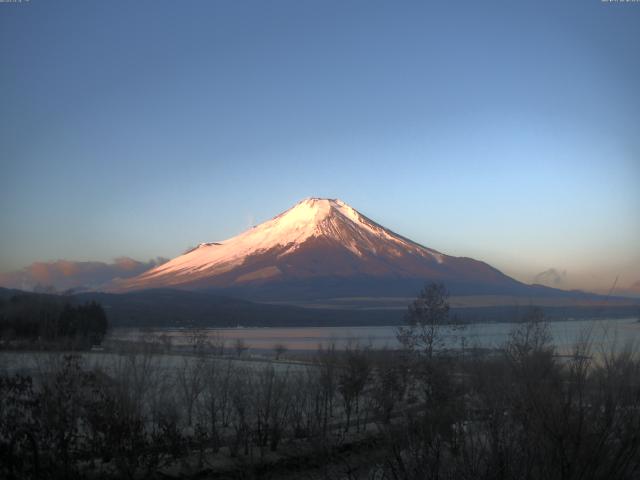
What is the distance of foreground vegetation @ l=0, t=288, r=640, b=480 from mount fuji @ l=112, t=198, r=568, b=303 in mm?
112965

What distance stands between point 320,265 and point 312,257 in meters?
4.13

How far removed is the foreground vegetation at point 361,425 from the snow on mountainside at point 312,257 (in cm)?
12632

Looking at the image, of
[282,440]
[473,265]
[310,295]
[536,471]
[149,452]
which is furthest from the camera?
[473,265]

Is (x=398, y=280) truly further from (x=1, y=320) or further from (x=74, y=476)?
(x=74, y=476)

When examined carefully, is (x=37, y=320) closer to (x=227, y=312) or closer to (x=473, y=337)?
(x=473, y=337)

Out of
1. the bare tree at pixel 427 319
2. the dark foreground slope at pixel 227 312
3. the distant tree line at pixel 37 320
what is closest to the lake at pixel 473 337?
the bare tree at pixel 427 319

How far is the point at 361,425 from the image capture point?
17.8 meters

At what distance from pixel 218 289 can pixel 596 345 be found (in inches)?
5185

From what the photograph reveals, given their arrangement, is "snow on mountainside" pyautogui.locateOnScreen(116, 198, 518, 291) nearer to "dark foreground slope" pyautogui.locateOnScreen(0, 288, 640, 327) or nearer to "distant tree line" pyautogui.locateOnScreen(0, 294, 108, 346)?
"dark foreground slope" pyautogui.locateOnScreen(0, 288, 640, 327)

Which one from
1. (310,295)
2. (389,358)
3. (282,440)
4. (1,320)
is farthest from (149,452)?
(310,295)

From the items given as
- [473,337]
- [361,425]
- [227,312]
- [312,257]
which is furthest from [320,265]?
[361,425]

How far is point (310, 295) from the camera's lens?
133125 millimetres

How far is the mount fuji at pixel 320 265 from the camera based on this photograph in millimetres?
136875

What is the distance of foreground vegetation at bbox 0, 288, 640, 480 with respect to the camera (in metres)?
4.67
